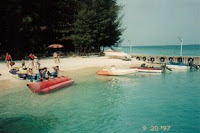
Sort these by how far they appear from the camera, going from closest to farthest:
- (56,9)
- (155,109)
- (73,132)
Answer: (73,132) → (155,109) → (56,9)

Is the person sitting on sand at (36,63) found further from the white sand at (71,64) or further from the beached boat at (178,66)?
the beached boat at (178,66)

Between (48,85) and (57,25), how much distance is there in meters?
28.9

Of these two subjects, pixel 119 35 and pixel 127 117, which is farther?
pixel 119 35

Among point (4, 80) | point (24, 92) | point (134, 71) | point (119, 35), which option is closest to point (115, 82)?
point (134, 71)

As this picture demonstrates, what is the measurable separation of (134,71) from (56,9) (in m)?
23.3

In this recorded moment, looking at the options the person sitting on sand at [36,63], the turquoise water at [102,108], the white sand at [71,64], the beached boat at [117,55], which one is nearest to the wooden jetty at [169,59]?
the beached boat at [117,55]

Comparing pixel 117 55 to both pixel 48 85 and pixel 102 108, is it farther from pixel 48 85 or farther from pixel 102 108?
pixel 102 108

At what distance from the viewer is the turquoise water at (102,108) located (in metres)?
13.5

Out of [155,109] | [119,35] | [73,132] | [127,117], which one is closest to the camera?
[73,132]

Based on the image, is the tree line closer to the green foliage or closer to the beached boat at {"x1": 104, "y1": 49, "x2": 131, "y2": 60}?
A: the green foliage

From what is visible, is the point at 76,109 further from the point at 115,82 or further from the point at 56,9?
the point at 56,9

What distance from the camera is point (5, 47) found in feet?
144

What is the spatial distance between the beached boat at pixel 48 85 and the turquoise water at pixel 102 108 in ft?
1.63

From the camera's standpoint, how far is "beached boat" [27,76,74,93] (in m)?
20.3
